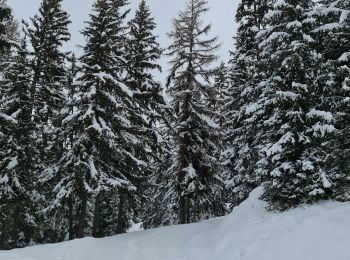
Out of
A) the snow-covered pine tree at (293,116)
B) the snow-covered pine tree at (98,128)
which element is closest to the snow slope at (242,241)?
the snow-covered pine tree at (293,116)

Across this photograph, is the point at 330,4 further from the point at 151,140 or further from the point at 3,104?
the point at 3,104

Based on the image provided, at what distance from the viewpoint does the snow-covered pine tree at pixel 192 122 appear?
23.8 metres

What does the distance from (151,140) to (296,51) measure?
11930 mm

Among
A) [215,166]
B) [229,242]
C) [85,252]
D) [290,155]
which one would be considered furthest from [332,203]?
[215,166]

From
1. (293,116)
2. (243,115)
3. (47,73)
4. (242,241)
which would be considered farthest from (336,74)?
(47,73)

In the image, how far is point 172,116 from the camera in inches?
963

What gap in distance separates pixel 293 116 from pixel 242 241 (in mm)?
5002

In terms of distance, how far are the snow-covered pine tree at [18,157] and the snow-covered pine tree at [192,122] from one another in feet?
27.5

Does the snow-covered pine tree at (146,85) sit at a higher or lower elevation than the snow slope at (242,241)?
higher

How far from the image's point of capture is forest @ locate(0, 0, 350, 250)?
14164mm

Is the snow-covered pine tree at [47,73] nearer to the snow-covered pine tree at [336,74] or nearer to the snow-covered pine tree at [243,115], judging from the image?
the snow-covered pine tree at [243,115]

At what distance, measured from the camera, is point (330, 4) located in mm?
15055

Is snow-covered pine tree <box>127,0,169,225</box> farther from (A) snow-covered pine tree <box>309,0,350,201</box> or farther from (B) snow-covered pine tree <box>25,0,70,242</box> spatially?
(A) snow-covered pine tree <box>309,0,350,201</box>

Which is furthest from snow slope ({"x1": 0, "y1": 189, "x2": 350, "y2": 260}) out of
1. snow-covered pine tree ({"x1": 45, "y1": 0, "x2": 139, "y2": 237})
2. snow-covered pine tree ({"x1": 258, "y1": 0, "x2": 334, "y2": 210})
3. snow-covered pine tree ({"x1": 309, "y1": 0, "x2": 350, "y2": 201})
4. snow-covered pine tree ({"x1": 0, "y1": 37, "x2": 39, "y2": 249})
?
snow-covered pine tree ({"x1": 0, "y1": 37, "x2": 39, "y2": 249})
